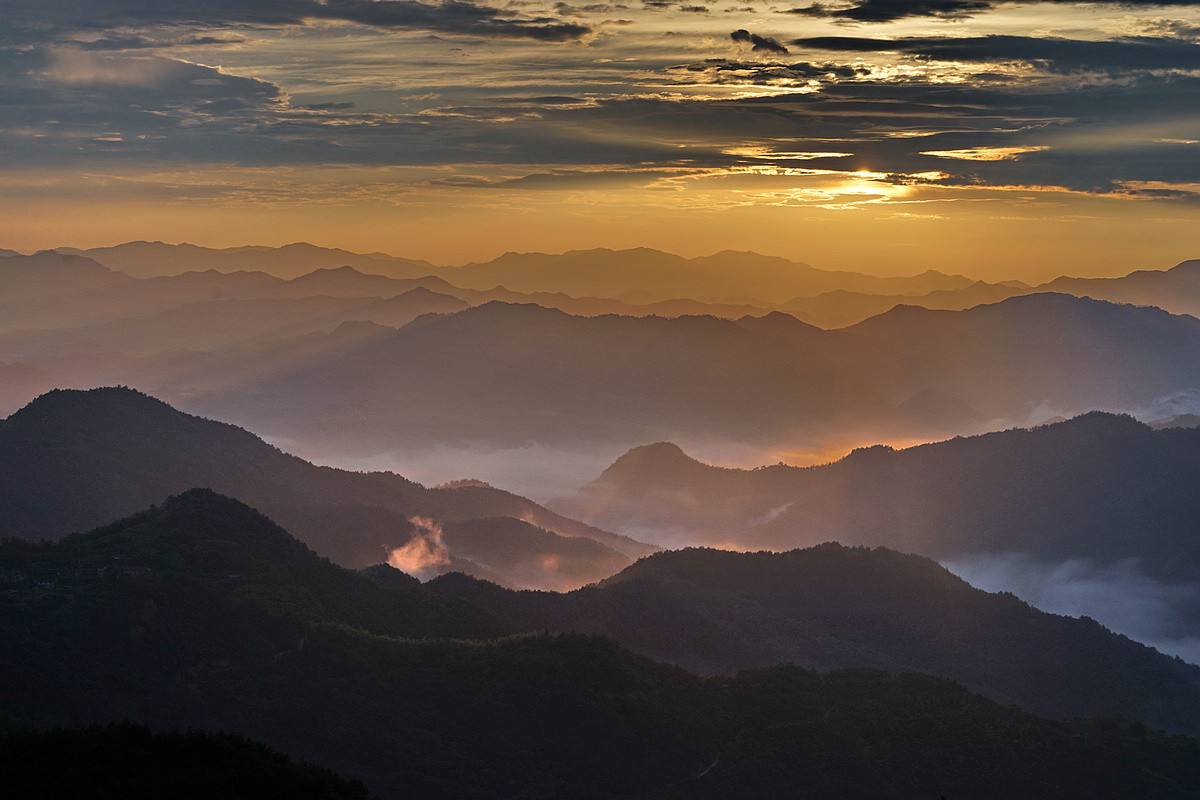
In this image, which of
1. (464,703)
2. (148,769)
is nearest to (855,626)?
(464,703)

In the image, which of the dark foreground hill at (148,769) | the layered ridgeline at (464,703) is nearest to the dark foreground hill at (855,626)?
the layered ridgeline at (464,703)

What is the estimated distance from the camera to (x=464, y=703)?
10612 centimetres

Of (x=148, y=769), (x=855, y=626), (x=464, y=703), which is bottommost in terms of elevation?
(x=855, y=626)

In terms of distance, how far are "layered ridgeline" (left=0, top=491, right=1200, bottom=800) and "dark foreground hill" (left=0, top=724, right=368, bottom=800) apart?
78.2 ft

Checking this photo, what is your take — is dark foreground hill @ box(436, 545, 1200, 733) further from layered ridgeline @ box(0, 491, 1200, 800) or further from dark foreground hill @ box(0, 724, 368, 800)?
dark foreground hill @ box(0, 724, 368, 800)

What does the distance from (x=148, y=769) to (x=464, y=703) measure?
145ft

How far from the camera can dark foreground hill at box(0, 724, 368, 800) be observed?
60.6m

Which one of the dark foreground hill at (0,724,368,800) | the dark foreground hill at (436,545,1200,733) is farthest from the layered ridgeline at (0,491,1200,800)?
the dark foreground hill at (436,545,1200,733)

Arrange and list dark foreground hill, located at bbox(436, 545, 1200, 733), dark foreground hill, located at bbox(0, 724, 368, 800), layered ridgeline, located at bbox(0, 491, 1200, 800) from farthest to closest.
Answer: dark foreground hill, located at bbox(436, 545, 1200, 733)
layered ridgeline, located at bbox(0, 491, 1200, 800)
dark foreground hill, located at bbox(0, 724, 368, 800)

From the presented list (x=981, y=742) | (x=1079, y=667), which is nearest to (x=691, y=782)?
(x=981, y=742)

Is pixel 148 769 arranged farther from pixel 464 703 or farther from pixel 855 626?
pixel 855 626

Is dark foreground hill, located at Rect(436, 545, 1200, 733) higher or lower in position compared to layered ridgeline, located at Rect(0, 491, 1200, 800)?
lower

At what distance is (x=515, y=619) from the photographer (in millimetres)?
139750

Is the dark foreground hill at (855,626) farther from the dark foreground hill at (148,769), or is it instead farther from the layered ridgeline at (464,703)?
the dark foreground hill at (148,769)
